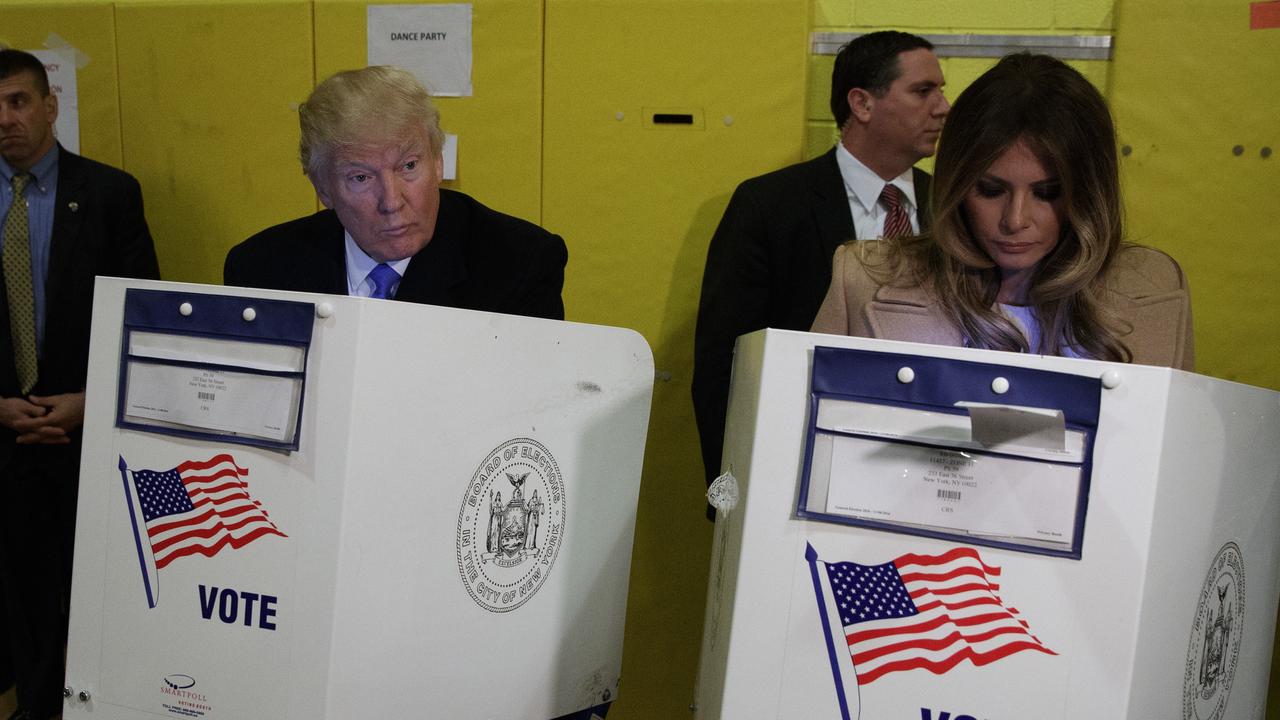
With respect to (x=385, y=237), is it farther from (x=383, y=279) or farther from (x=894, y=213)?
(x=894, y=213)

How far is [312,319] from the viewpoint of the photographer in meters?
0.94

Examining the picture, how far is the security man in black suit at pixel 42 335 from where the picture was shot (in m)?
2.50

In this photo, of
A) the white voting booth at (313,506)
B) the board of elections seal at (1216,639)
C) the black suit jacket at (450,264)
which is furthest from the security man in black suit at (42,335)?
the board of elections seal at (1216,639)

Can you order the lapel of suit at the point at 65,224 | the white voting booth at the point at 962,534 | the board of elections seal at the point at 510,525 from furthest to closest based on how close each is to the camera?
the lapel of suit at the point at 65,224, the board of elections seal at the point at 510,525, the white voting booth at the point at 962,534

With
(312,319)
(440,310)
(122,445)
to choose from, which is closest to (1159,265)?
(440,310)

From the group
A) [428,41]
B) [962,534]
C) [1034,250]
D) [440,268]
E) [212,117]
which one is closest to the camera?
[962,534]

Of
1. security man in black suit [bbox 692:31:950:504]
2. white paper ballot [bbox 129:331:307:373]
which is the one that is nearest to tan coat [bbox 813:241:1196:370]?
white paper ballot [bbox 129:331:307:373]

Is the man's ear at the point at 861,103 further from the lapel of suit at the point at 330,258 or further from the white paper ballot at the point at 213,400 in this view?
the white paper ballot at the point at 213,400

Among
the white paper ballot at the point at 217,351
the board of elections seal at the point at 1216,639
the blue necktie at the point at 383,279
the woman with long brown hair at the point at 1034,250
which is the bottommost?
the board of elections seal at the point at 1216,639

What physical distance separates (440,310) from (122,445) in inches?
14.4

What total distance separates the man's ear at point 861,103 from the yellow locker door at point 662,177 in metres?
0.14

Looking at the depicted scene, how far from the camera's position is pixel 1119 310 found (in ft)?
3.87

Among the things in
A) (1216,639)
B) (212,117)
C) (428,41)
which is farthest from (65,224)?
(1216,639)

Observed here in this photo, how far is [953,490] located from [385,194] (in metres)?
0.96
